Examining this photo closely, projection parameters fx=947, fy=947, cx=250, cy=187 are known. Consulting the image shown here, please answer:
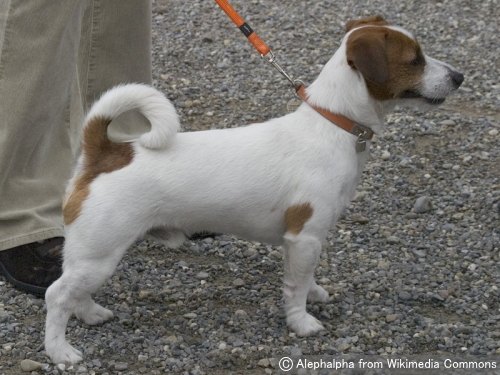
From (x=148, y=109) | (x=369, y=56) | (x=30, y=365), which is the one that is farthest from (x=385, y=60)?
(x=30, y=365)

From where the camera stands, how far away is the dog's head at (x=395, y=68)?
3562mm

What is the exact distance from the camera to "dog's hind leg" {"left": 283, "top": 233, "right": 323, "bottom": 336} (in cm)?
367

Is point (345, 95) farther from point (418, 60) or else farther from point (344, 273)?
point (344, 273)

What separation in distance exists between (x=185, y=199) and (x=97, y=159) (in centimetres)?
36

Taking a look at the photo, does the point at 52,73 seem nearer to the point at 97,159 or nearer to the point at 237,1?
the point at 97,159

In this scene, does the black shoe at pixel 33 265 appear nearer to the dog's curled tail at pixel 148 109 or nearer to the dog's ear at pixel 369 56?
the dog's curled tail at pixel 148 109

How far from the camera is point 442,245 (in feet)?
15.1

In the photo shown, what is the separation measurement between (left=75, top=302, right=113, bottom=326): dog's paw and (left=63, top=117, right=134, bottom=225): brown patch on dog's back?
1.59 ft

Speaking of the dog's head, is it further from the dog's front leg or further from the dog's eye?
the dog's front leg

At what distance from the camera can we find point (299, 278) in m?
3.75

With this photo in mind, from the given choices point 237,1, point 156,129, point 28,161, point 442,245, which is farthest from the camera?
point 237,1

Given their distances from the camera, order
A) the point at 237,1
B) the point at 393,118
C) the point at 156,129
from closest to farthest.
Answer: the point at 156,129
the point at 393,118
the point at 237,1

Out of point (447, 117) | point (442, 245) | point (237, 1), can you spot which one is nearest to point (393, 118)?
point (447, 117)

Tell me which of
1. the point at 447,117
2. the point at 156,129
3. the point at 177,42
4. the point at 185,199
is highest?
the point at 156,129
